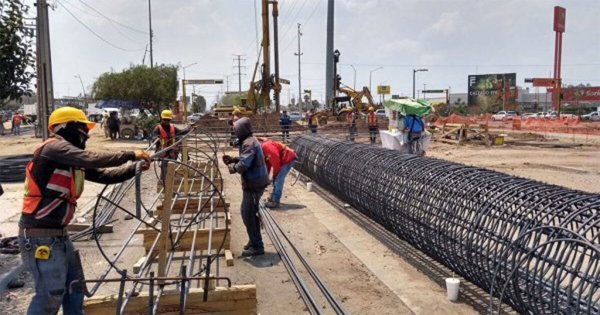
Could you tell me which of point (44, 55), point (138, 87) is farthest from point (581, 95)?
point (44, 55)

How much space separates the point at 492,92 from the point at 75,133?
104451mm

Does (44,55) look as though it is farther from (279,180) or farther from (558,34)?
(558,34)

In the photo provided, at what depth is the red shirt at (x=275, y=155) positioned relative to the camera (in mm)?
8750

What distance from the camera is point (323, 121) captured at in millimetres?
37000

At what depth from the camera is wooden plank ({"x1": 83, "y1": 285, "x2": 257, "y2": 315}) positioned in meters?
4.25

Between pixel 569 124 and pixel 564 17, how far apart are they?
29117mm

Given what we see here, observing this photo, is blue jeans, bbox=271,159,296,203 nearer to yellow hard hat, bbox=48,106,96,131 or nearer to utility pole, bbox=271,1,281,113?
yellow hard hat, bbox=48,106,96,131

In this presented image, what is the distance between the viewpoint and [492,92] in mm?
100625

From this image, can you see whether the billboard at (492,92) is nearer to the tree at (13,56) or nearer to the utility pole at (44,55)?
the utility pole at (44,55)

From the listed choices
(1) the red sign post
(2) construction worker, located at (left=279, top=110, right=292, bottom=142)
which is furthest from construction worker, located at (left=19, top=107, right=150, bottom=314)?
(1) the red sign post

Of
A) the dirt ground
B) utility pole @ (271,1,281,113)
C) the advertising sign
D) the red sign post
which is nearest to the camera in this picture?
the dirt ground

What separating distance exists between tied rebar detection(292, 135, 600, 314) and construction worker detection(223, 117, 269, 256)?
1.77m

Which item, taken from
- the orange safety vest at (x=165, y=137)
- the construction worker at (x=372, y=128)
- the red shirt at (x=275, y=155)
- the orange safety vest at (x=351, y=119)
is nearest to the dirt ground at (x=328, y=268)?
the red shirt at (x=275, y=155)

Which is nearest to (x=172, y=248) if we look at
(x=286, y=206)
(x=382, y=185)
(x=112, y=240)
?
(x=112, y=240)
